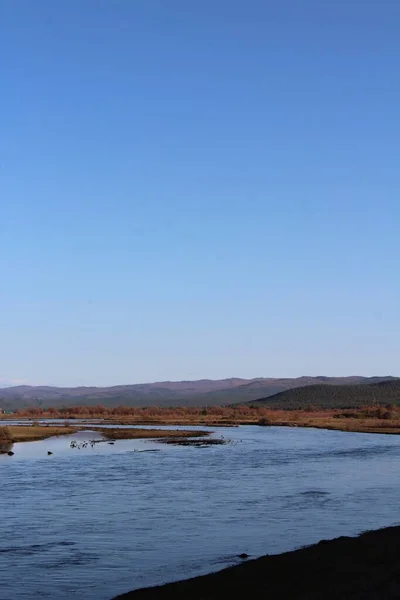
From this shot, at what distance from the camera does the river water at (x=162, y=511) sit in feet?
62.7

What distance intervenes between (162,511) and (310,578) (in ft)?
38.3

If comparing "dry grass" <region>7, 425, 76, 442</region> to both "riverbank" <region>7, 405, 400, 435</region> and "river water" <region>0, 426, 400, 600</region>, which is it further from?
"riverbank" <region>7, 405, 400, 435</region>

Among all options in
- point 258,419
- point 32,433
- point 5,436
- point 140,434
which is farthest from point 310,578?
point 258,419

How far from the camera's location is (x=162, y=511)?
27.9 metres

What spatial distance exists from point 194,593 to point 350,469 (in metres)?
27.4

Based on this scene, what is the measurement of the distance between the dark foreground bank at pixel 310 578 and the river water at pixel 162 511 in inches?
50.7

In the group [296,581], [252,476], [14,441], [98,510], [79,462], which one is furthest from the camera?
[14,441]

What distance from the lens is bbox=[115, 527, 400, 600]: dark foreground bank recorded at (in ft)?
50.8

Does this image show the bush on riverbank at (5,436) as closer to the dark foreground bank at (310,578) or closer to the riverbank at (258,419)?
the riverbank at (258,419)

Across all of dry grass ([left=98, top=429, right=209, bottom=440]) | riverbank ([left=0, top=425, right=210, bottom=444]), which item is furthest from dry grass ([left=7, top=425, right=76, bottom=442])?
dry grass ([left=98, top=429, right=209, bottom=440])

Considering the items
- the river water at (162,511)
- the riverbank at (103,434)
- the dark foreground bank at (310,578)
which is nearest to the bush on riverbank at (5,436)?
the riverbank at (103,434)

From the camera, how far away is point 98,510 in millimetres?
28188

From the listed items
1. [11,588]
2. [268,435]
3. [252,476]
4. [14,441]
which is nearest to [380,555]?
[11,588]

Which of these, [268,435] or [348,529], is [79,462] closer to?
[348,529]
